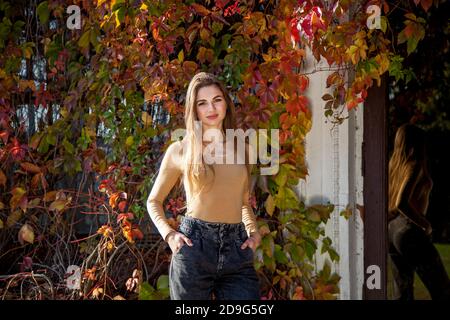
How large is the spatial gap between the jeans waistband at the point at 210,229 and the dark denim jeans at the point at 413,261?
237 centimetres

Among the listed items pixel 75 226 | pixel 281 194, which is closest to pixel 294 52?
pixel 281 194

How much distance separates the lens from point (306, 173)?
343 cm

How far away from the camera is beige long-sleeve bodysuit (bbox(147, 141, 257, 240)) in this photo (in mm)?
2488

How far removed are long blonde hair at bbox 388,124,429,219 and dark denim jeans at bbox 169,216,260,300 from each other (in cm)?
248

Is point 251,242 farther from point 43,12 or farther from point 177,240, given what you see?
point 43,12

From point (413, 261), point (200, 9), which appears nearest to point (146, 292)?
point (200, 9)

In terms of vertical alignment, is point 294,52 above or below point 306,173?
above

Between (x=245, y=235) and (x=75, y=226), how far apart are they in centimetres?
167

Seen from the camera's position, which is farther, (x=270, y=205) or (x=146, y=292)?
(x=146, y=292)

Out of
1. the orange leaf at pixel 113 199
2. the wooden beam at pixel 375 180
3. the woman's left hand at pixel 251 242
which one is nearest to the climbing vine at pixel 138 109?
the orange leaf at pixel 113 199

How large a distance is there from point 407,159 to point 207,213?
8.98ft

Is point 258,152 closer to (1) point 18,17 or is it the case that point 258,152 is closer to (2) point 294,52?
(2) point 294,52

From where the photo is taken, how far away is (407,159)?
4.88 metres

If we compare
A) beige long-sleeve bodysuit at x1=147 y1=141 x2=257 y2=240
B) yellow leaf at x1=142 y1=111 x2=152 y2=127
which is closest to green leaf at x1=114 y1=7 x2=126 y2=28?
yellow leaf at x1=142 y1=111 x2=152 y2=127
